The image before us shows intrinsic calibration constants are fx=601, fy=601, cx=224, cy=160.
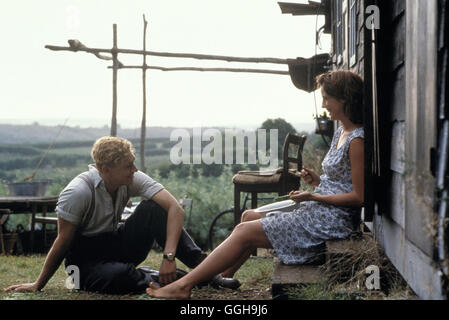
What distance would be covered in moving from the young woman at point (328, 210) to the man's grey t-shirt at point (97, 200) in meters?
0.55

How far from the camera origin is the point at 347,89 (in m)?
3.62

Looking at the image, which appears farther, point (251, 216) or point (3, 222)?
point (3, 222)

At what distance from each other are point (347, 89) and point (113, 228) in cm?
172

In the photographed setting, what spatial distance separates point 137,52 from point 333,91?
611 centimetres

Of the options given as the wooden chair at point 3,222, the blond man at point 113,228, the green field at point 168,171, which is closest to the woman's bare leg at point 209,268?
the blond man at point 113,228

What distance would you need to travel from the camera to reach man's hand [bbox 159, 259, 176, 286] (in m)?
3.65

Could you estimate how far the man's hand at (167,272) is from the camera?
365cm

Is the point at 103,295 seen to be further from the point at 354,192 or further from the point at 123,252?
the point at 354,192

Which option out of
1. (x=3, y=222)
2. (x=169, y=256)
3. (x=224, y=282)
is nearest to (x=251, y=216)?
(x=224, y=282)

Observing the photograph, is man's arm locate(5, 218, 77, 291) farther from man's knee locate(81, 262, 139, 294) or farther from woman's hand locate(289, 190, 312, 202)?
woman's hand locate(289, 190, 312, 202)

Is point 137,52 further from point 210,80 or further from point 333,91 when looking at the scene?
point 210,80

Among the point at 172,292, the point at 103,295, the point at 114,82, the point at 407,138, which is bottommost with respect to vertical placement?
the point at 103,295
